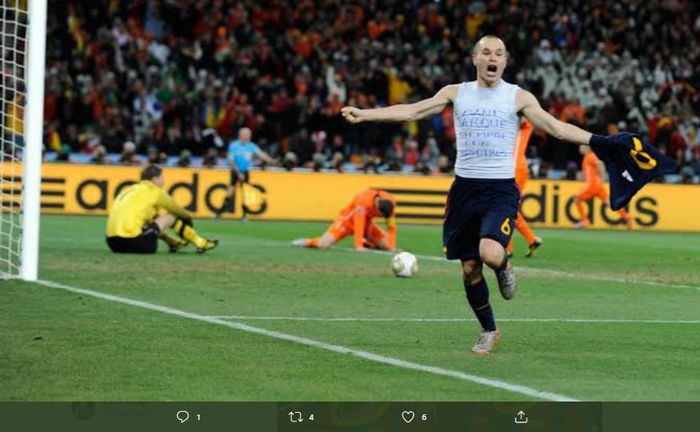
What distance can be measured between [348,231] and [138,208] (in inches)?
162

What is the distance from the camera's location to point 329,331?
1200cm

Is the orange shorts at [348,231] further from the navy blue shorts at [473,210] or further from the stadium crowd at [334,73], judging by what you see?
the navy blue shorts at [473,210]

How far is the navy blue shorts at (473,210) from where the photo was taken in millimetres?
10883

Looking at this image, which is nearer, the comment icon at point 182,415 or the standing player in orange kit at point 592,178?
the comment icon at point 182,415

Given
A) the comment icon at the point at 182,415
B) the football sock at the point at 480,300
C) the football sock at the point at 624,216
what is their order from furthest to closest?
1. the football sock at the point at 624,216
2. the football sock at the point at 480,300
3. the comment icon at the point at 182,415

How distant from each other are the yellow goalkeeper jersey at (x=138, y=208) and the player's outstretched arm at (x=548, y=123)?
10.8 m

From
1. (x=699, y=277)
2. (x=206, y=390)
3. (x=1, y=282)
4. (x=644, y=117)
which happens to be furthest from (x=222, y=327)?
(x=644, y=117)

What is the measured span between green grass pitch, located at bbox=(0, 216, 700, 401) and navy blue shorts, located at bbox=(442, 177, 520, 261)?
76 centimetres

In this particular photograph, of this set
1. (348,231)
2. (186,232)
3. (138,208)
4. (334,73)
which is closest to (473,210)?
(138,208)

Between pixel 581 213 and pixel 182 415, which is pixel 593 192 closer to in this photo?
pixel 581 213

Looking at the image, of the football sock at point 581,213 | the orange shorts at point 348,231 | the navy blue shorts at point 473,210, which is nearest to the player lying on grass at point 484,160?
the navy blue shorts at point 473,210

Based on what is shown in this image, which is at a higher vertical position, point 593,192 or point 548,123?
point 548,123

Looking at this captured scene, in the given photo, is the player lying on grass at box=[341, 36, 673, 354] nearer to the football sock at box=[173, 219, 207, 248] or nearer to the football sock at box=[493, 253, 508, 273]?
the football sock at box=[493, 253, 508, 273]

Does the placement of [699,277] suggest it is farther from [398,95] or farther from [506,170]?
[398,95]
